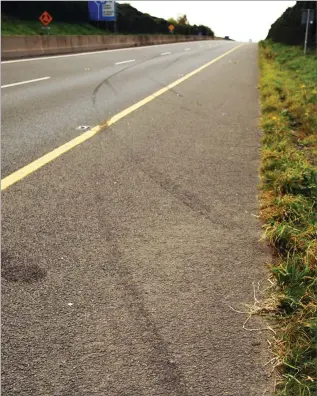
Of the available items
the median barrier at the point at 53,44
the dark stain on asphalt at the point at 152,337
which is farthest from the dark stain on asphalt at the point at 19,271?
the median barrier at the point at 53,44

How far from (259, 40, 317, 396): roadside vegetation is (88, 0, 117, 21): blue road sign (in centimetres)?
3870

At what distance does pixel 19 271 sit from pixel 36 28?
1166 inches

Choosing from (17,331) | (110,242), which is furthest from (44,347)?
(110,242)

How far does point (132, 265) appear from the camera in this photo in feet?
8.95

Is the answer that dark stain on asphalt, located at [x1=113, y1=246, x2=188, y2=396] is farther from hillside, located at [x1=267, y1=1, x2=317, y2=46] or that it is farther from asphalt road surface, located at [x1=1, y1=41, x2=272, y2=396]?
hillside, located at [x1=267, y1=1, x2=317, y2=46]

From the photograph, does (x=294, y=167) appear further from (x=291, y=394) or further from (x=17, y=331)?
(x=17, y=331)

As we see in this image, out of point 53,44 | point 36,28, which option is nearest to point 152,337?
point 53,44

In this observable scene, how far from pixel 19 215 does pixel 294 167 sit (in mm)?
2543

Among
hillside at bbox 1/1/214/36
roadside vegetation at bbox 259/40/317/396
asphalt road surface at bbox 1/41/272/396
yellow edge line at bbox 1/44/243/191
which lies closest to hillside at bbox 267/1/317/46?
hillside at bbox 1/1/214/36

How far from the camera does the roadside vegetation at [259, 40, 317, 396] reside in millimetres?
1906

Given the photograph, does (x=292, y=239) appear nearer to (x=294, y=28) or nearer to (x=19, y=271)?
(x=19, y=271)

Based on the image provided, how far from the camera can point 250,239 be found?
311 centimetres

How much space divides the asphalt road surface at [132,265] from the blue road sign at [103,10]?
127 ft

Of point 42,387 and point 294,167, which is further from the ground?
point 294,167
